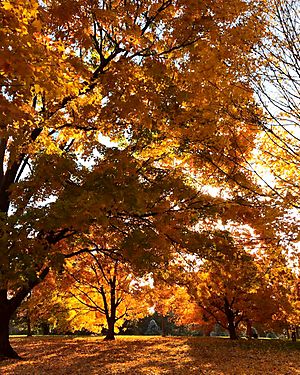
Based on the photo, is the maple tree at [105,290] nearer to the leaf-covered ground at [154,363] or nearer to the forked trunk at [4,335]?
the leaf-covered ground at [154,363]

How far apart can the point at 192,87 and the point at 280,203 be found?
8.58 feet

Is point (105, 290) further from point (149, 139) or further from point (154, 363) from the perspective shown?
point (149, 139)

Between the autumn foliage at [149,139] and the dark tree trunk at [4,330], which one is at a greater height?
the autumn foliage at [149,139]

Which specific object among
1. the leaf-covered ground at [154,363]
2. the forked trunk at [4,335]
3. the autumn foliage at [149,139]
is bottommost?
the leaf-covered ground at [154,363]

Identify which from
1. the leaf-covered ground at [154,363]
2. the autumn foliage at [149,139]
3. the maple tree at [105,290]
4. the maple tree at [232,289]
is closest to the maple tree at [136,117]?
the autumn foliage at [149,139]

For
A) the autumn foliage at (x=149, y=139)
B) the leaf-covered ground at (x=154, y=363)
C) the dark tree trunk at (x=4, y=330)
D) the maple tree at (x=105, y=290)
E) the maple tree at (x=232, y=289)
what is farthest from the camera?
the maple tree at (x=105, y=290)

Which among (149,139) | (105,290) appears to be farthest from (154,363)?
(105,290)

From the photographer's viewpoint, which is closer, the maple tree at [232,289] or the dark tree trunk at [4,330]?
the maple tree at [232,289]

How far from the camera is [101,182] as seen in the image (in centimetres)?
623

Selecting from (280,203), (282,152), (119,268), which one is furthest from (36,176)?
(119,268)

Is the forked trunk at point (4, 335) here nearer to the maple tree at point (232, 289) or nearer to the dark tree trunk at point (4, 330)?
the dark tree trunk at point (4, 330)

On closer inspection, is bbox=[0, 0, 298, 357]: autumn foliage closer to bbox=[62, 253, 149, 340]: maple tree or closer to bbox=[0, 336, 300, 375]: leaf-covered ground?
bbox=[0, 336, 300, 375]: leaf-covered ground

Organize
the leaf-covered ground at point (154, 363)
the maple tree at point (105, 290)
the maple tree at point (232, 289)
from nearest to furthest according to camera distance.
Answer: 1. the maple tree at point (232, 289)
2. the leaf-covered ground at point (154, 363)
3. the maple tree at point (105, 290)

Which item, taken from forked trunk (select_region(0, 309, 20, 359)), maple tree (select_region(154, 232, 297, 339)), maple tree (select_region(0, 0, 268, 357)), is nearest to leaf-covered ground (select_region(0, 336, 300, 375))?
forked trunk (select_region(0, 309, 20, 359))
